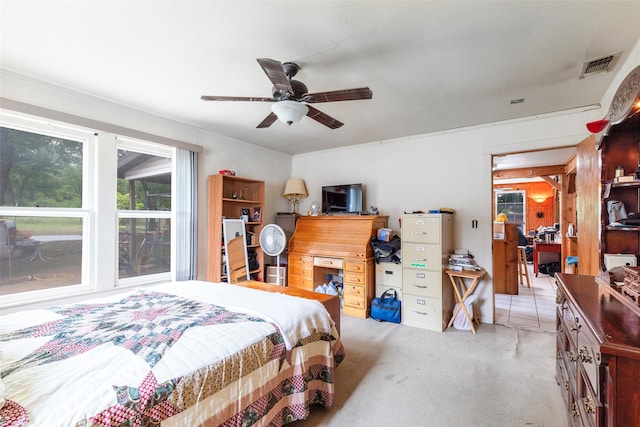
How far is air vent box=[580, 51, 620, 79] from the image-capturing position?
202cm

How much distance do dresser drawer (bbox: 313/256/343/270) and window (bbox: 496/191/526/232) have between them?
8187 mm

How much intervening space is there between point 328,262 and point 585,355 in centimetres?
290

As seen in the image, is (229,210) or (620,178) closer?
(620,178)

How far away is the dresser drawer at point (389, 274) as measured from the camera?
3.60 metres

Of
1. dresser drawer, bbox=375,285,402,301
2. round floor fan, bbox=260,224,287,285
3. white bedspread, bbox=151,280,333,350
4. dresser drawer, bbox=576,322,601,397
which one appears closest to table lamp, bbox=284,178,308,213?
round floor fan, bbox=260,224,287,285

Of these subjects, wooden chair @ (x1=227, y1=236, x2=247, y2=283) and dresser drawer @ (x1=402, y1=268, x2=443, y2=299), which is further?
wooden chair @ (x1=227, y1=236, x2=247, y2=283)

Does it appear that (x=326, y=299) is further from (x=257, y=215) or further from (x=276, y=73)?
(x=257, y=215)

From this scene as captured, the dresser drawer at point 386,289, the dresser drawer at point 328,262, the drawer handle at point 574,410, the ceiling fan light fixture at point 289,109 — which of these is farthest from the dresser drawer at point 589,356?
the dresser drawer at point 328,262

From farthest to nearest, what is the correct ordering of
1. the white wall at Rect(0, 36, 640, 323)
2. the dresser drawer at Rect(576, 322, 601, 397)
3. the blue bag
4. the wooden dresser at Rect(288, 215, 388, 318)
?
the wooden dresser at Rect(288, 215, 388, 318), the blue bag, the white wall at Rect(0, 36, 640, 323), the dresser drawer at Rect(576, 322, 601, 397)

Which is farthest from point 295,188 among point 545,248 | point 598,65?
point 545,248

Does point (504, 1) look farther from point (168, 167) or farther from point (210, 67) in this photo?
point (168, 167)

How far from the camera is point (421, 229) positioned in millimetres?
3367

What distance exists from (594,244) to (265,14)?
2.90 meters

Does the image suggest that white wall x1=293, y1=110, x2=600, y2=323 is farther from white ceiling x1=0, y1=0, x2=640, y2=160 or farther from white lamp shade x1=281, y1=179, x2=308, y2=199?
white lamp shade x1=281, y1=179, x2=308, y2=199
